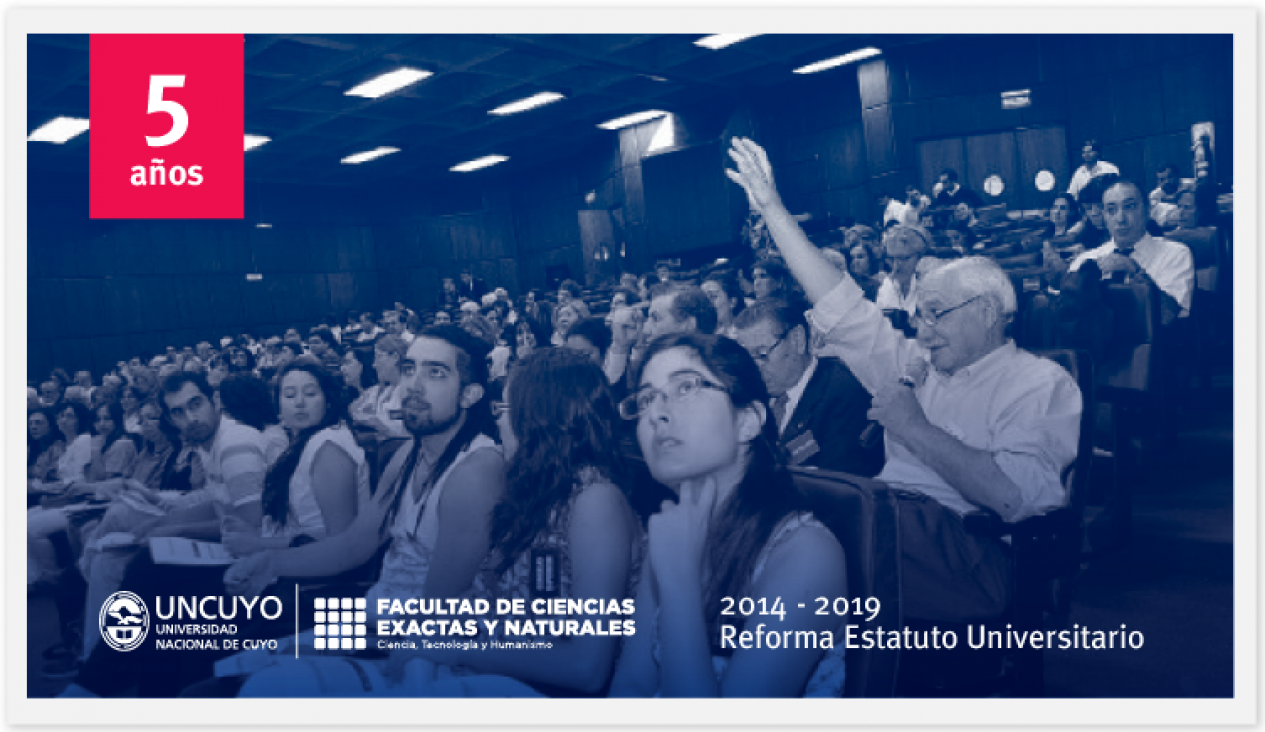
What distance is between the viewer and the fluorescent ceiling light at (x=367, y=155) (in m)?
2.81

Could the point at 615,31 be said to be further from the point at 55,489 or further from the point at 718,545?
the point at 55,489

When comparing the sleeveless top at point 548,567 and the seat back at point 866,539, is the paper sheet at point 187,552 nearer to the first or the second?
the sleeveless top at point 548,567

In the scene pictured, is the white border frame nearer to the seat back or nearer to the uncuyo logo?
the uncuyo logo

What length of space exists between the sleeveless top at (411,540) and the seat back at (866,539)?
33.5 inches

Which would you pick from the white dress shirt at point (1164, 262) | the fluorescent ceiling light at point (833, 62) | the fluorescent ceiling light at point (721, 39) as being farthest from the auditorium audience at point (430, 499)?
the white dress shirt at point (1164, 262)

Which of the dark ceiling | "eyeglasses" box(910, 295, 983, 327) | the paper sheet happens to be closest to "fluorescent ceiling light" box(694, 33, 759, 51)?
the dark ceiling

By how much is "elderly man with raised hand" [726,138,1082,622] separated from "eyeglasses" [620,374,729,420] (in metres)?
0.43

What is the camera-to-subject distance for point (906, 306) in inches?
92.4

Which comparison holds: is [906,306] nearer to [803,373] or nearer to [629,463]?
[803,373]

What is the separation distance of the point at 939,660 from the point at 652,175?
5.01 ft

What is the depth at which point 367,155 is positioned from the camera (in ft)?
9.21

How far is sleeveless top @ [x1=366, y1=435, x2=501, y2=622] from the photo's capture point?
2.19 m

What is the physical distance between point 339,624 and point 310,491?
1.25 feet

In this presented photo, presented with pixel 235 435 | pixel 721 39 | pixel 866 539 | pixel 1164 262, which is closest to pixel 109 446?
pixel 235 435
